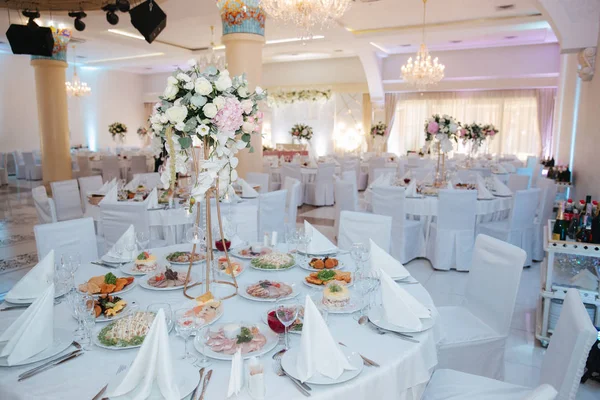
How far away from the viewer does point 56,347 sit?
4.96 ft

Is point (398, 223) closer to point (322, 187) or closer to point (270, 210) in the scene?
point (270, 210)

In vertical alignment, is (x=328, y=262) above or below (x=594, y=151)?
below

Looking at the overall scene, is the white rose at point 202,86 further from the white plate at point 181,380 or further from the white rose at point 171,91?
the white plate at point 181,380

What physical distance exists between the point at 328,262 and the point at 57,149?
9.85 metres

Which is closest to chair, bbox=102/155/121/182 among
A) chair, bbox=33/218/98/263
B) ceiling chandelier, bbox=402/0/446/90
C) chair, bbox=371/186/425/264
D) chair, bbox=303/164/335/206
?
chair, bbox=303/164/335/206

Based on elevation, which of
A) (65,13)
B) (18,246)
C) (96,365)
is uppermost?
(65,13)

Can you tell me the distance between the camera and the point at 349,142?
49.2 ft

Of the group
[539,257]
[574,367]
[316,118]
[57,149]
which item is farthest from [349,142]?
[574,367]

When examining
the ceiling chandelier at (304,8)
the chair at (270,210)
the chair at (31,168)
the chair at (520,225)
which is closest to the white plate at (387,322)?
the chair at (270,210)

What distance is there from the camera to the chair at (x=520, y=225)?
4730mm

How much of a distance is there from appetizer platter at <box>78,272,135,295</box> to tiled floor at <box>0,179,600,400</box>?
241cm

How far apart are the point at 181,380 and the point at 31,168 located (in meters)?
13.9

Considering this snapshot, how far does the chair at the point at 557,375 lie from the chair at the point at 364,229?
1100mm

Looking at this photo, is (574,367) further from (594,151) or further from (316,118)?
(316,118)
